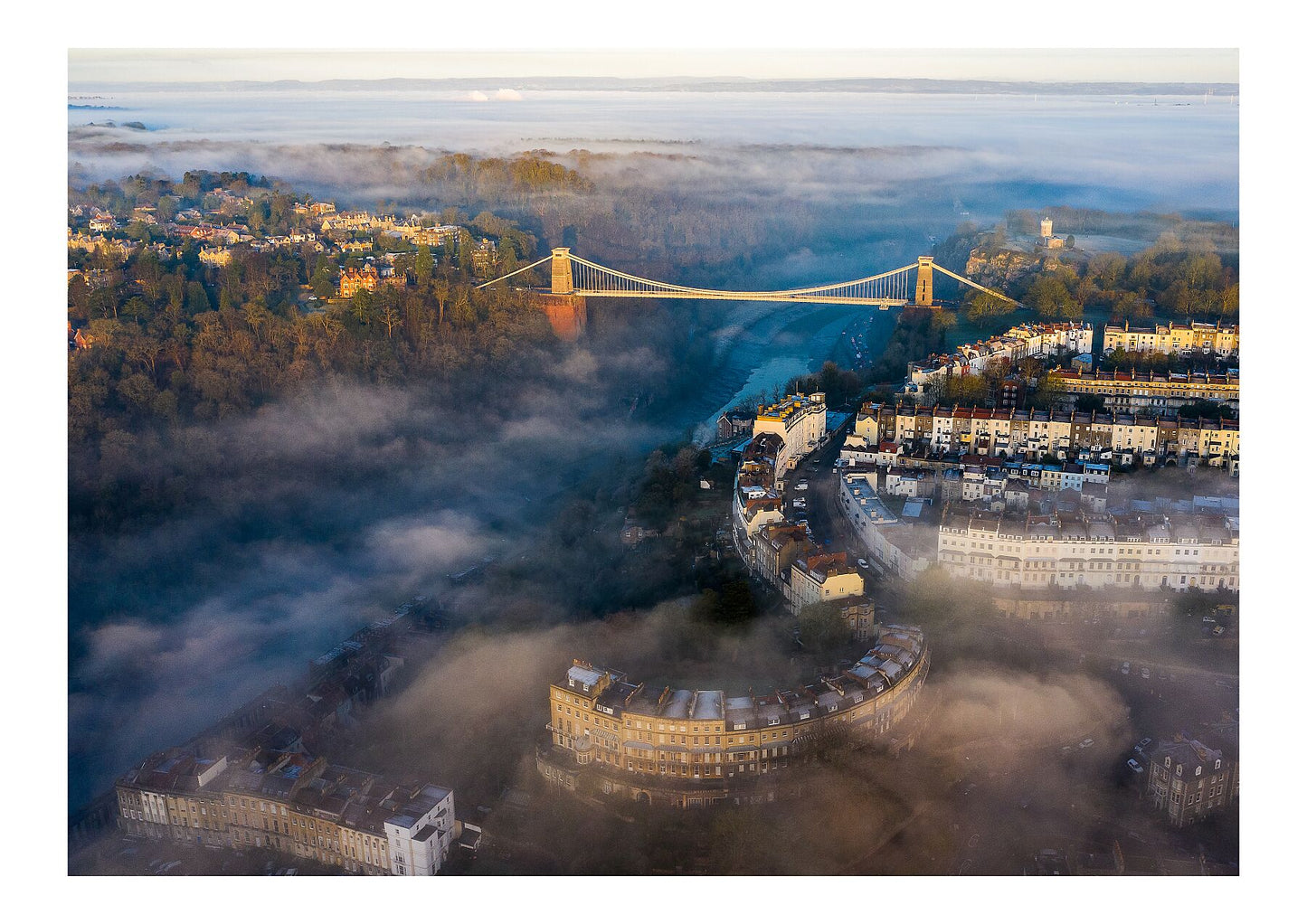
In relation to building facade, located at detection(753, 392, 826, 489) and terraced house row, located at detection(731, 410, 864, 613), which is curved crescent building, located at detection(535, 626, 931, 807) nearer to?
terraced house row, located at detection(731, 410, 864, 613)

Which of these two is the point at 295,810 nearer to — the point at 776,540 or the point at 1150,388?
the point at 776,540

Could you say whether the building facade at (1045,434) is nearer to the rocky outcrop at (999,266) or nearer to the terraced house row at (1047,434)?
the terraced house row at (1047,434)

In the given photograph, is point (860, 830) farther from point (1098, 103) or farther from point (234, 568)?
point (1098, 103)

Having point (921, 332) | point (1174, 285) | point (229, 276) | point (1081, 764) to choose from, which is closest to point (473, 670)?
point (1081, 764)

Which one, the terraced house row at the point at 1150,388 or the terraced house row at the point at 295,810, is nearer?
the terraced house row at the point at 295,810

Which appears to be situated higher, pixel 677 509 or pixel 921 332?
pixel 921 332

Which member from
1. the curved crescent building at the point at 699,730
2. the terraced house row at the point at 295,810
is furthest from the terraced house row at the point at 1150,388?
the terraced house row at the point at 295,810

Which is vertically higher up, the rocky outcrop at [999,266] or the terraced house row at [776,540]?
the rocky outcrop at [999,266]
